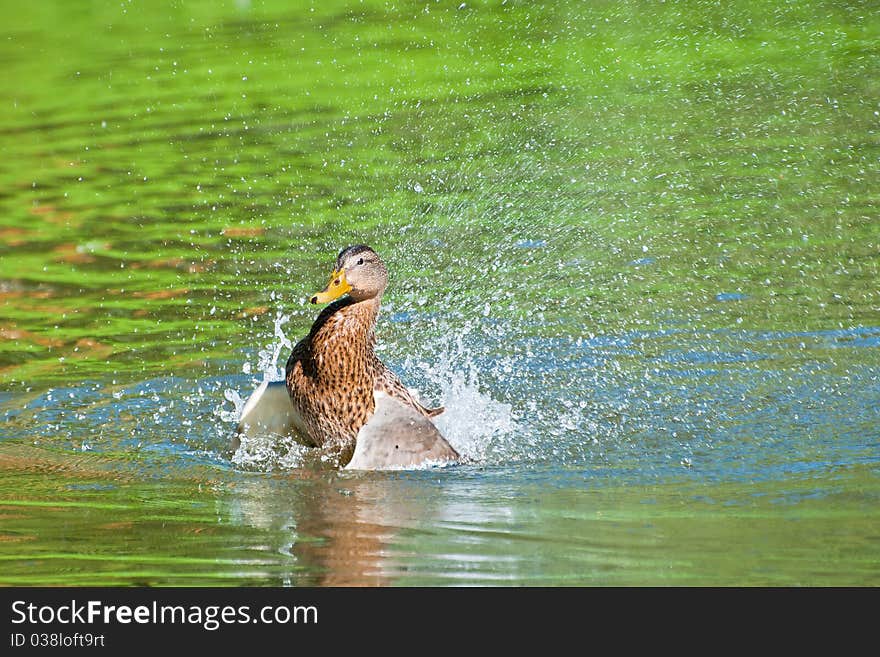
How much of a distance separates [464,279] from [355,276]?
2.96 metres

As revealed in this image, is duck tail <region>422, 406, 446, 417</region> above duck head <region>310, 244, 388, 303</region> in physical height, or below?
below

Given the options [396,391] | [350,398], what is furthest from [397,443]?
[396,391]

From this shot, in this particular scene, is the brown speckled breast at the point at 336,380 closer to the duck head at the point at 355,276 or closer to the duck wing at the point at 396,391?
the duck wing at the point at 396,391

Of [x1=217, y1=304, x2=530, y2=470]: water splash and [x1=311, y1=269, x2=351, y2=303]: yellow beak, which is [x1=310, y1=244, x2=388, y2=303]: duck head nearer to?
[x1=311, y1=269, x2=351, y2=303]: yellow beak

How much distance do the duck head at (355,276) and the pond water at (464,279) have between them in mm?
898

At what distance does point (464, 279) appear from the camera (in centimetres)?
1021

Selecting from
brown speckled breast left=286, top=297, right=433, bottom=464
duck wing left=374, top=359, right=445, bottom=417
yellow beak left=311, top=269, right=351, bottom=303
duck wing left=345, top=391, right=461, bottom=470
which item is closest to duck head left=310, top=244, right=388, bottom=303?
yellow beak left=311, top=269, right=351, bottom=303

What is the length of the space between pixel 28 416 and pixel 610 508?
12.1 ft

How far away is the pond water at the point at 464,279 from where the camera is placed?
6027 mm

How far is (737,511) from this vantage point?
20.1ft

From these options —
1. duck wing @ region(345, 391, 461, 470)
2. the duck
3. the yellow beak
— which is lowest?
duck wing @ region(345, 391, 461, 470)

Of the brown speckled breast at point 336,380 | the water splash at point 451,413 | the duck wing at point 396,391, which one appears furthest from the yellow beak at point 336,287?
the water splash at point 451,413

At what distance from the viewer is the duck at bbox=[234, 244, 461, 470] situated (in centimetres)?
709

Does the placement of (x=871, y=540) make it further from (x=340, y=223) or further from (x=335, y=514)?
(x=340, y=223)
